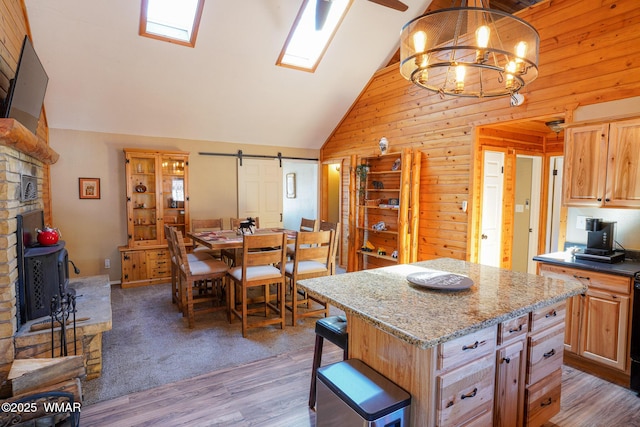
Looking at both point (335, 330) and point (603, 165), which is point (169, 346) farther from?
point (603, 165)

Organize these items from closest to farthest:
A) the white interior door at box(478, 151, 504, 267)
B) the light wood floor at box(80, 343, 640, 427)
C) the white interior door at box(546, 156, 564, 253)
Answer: the light wood floor at box(80, 343, 640, 427) < the white interior door at box(478, 151, 504, 267) < the white interior door at box(546, 156, 564, 253)

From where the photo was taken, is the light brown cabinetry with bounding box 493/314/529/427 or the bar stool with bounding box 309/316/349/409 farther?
the bar stool with bounding box 309/316/349/409

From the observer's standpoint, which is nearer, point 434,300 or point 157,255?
point 434,300

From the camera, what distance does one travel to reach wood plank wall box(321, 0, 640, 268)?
298cm

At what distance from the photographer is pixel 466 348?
5.11 feet

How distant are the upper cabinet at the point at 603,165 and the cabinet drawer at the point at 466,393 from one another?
2.10 meters

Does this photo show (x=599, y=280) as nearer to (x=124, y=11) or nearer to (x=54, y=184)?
(x=124, y=11)

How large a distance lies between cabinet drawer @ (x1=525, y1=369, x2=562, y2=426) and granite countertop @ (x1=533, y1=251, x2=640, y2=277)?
1.05 metres

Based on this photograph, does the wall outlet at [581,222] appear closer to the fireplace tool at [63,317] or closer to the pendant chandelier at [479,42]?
the pendant chandelier at [479,42]

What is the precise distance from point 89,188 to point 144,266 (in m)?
1.44

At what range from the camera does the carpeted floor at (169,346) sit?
2703 mm

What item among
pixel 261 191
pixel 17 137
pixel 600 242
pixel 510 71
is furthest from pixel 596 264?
pixel 261 191

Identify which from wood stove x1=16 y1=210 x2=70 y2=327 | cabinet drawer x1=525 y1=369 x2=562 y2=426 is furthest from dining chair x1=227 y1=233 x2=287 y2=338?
cabinet drawer x1=525 y1=369 x2=562 y2=426

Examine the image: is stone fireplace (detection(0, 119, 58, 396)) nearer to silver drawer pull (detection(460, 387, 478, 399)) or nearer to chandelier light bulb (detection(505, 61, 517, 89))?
silver drawer pull (detection(460, 387, 478, 399))
